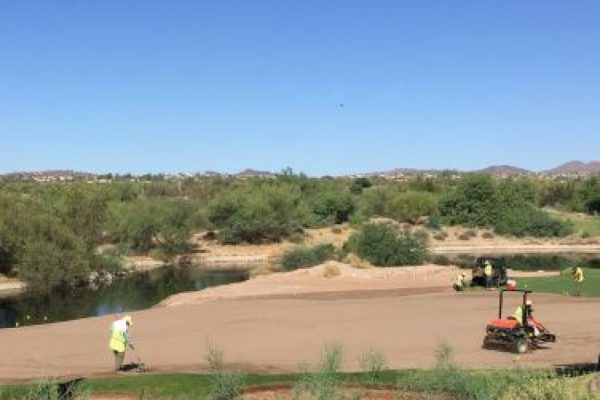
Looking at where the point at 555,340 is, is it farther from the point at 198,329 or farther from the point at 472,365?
the point at 198,329

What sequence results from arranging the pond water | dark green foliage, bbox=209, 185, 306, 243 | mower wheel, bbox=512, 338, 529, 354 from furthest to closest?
dark green foliage, bbox=209, 185, 306, 243 → the pond water → mower wheel, bbox=512, 338, 529, 354

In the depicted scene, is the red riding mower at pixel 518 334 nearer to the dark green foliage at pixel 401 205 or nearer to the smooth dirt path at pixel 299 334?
the smooth dirt path at pixel 299 334

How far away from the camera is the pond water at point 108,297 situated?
44594 mm

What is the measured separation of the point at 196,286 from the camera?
5834 centimetres

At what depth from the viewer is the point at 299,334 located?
1176 inches

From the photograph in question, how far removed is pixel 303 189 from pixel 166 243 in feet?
120

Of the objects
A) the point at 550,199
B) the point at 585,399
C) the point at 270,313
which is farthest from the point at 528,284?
the point at 550,199

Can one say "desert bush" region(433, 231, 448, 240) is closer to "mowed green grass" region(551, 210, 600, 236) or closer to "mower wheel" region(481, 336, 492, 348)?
"mowed green grass" region(551, 210, 600, 236)

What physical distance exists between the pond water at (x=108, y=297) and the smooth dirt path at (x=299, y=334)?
28.7ft

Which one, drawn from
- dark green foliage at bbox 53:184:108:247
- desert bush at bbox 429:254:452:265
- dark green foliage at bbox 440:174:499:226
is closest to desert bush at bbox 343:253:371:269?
desert bush at bbox 429:254:452:265

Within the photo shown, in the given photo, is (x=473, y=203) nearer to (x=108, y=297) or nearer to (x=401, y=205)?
(x=401, y=205)

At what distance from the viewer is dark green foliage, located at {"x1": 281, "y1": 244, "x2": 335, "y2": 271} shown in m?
60.0

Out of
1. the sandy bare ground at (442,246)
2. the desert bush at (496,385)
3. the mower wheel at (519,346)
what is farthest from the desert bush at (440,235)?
the desert bush at (496,385)

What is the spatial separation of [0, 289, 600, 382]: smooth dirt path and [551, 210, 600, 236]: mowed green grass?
6069 centimetres
